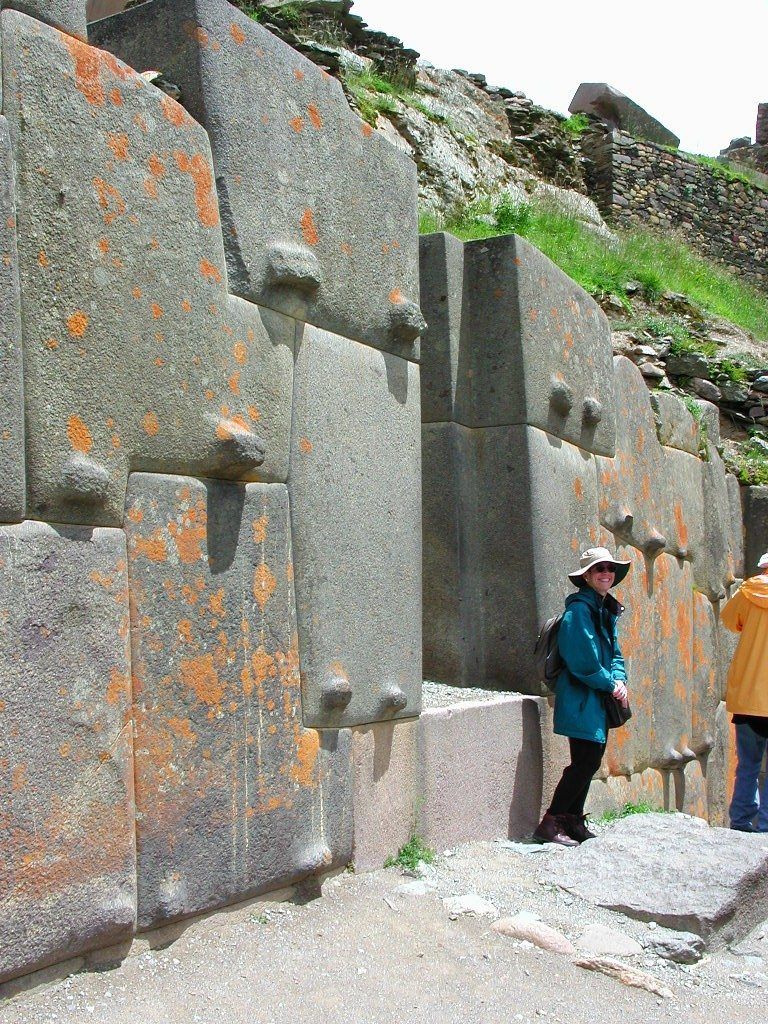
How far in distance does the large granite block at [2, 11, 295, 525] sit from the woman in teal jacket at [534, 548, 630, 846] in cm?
183

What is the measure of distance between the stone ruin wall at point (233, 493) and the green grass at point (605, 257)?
13.0 ft

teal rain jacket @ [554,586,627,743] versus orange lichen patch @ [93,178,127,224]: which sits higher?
orange lichen patch @ [93,178,127,224]

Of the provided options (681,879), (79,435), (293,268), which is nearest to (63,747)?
(79,435)

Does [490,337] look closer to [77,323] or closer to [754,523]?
[77,323]

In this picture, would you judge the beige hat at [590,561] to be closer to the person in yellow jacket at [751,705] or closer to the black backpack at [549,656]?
the black backpack at [549,656]

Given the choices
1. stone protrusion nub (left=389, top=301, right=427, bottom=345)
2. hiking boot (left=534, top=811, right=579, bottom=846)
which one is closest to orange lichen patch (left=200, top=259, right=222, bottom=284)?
stone protrusion nub (left=389, top=301, right=427, bottom=345)

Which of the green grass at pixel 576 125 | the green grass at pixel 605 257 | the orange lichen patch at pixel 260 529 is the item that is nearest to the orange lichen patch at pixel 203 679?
the orange lichen patch at pixel 260 529

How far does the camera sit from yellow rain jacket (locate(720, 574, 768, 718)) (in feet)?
19.1

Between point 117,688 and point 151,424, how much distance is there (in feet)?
2.11

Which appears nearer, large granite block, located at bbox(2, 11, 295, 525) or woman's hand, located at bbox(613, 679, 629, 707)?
large granite block, located at bbox(2, 11, 295, 525)

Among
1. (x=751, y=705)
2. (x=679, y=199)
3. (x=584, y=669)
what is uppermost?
(x=679, y=199)

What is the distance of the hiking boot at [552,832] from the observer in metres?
4.36

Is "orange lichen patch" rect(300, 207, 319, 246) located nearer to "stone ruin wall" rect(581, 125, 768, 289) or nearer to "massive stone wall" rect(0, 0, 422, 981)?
"massive stone wall" rect(0, 0, 422, 981)

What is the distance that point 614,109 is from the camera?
698 inches
